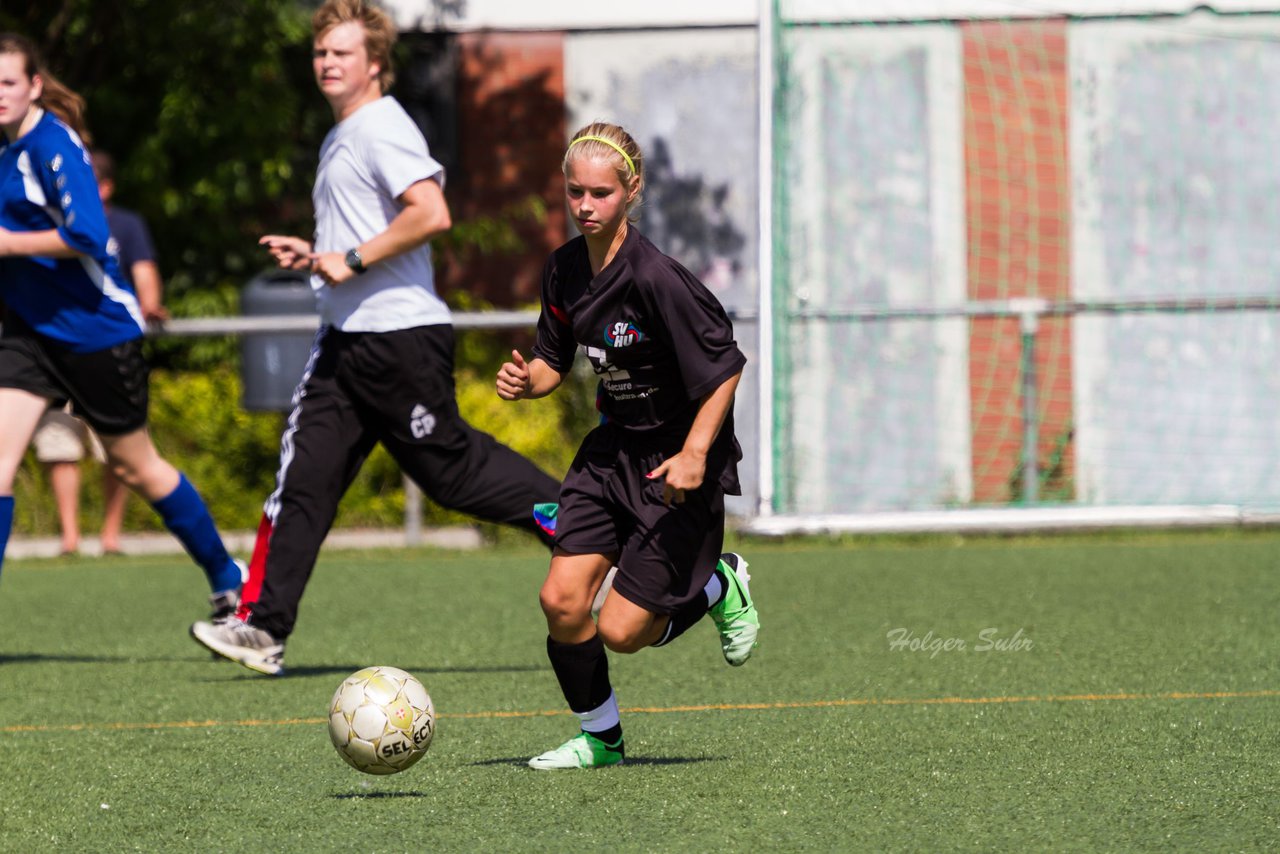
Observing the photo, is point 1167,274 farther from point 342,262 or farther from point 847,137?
point 342,262

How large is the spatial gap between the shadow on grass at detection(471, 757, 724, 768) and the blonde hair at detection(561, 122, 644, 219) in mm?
1350

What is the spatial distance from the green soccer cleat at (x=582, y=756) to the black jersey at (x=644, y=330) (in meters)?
0.77

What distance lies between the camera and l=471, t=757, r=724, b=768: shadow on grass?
4816 mm

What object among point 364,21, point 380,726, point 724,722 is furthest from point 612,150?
point 364,21

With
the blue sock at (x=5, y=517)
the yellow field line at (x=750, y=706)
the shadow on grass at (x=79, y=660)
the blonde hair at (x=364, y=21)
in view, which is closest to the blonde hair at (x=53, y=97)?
the blonde hair at (x=364, y=21)

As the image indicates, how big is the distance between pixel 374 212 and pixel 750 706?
6.92ft

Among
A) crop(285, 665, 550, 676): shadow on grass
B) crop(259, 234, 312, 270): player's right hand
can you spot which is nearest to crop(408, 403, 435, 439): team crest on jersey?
crop(259, 234, 312, 270): player's right hand

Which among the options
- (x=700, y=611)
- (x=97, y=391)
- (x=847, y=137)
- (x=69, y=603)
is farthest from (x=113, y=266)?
(x=847, y=137)

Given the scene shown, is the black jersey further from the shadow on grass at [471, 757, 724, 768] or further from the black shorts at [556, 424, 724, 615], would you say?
the shadow on grass at [471, 757, 724, 768]

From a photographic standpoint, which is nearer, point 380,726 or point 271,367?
point 380,726

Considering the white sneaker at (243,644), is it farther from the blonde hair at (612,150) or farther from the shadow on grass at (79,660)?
the blonde hair at (612,150)

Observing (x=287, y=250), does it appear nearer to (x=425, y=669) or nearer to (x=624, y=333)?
(x=425, y=669)

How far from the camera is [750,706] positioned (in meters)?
5.65

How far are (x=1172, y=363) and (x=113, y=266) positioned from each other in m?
7.75
